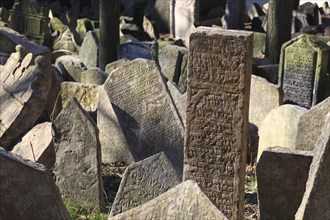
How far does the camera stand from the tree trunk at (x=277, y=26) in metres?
12.9

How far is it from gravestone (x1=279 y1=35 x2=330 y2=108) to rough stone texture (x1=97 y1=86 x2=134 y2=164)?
3475mm

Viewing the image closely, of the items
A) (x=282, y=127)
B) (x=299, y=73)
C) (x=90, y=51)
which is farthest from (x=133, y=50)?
(x=282, y=127)

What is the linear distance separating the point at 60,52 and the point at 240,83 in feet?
24.6

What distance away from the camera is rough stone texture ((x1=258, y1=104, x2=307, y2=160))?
7898mm

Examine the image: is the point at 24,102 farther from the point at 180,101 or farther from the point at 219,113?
the point at 219,113

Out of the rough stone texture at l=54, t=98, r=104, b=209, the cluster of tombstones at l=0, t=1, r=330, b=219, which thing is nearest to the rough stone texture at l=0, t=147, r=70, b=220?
the cluster of tombstones at l=0, t=1, r=330, b=219

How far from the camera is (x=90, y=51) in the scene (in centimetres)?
1335

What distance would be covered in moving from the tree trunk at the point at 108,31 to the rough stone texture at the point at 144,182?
6.74m

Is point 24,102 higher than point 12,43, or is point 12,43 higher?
point 12,43

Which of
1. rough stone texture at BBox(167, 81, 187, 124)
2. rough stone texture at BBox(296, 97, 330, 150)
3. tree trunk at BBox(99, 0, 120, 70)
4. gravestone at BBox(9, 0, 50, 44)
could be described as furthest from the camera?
gravestone at BBox(9, 0, 50, 44)

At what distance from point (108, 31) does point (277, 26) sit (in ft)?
8.94

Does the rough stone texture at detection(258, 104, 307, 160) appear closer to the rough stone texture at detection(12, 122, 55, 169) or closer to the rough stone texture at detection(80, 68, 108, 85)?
Result: the rough stone texture at detection(12, 122, 55, 169)

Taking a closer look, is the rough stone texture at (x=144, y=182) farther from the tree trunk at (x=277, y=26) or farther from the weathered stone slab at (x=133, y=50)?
the tree trunk at (x=277, y=26)

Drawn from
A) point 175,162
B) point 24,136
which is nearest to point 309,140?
point 175,162
